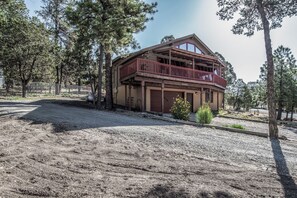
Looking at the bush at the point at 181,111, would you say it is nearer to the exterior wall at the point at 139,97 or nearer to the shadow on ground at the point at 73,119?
the shadow on ground at the point at 73,119

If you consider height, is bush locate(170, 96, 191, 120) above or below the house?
below

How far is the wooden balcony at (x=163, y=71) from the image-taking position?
15961mm

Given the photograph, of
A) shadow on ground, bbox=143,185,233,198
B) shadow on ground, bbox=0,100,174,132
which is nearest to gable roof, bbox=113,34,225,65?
shadow on ground, bbox=0,100,174,132

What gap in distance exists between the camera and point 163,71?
17.5 m

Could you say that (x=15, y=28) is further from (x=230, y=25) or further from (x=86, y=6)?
(x=230, y=25)

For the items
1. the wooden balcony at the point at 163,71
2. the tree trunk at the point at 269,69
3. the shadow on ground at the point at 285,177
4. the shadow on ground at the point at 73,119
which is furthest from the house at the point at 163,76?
the shadow on ground at the point at 285,177

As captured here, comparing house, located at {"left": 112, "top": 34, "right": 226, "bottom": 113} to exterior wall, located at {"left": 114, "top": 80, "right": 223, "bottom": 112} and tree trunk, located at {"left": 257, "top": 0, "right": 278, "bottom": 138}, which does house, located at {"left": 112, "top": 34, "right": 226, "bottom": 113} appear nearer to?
exterior wall, located at {"left": 114, "top": 80, "right": 223, "bottom": 112}

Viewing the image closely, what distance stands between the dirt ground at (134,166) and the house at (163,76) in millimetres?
9511

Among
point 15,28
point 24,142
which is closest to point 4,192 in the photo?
point 24,142

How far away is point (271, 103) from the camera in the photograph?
402 inches

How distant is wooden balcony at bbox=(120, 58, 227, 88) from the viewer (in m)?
16.0

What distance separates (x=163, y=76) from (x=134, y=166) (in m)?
12.6

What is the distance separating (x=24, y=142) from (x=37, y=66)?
82.2ft

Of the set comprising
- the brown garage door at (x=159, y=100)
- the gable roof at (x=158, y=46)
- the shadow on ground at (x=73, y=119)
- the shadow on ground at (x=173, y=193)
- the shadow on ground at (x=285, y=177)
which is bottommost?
the shadow on ground at (x=285, y=177)
